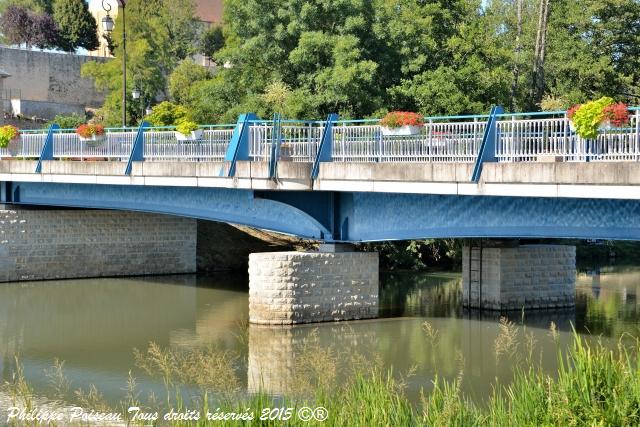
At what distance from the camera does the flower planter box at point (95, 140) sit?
29812 mm

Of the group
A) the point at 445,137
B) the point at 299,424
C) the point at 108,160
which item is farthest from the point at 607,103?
the point at 108,160

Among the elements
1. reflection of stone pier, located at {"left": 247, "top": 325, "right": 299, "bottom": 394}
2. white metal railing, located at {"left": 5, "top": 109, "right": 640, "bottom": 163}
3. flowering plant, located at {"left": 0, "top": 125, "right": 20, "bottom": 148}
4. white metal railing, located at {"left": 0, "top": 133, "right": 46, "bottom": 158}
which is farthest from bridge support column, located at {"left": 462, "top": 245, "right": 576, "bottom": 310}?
Result: flowering plant, located at {"left": 0, "top": 125, "right": 20, "bottom": 148}

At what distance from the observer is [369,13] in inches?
1563

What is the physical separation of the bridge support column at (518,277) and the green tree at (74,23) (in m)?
56.0

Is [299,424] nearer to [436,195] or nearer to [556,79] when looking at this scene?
[436,195]

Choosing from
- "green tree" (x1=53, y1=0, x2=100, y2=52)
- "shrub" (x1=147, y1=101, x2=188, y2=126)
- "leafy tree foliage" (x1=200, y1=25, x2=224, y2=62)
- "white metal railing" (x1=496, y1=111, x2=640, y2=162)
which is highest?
"green tree" (x1=53, y1=0, x2=100, y2=52)

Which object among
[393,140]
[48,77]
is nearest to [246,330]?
[393,140]

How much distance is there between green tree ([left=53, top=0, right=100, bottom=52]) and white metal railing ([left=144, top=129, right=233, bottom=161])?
52.2 m

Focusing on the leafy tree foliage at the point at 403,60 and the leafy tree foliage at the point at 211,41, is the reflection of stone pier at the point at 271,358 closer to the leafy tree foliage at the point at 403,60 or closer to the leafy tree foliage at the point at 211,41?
the leafy tree foliage at the point at 403,60

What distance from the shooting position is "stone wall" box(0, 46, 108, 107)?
6938 cm

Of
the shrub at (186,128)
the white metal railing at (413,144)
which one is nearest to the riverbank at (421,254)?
the shrub at (186,128)

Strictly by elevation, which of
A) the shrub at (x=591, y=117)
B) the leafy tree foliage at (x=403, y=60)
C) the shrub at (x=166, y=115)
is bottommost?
the shrub at (x=591, y=117)

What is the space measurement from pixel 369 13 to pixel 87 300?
16.1 meters

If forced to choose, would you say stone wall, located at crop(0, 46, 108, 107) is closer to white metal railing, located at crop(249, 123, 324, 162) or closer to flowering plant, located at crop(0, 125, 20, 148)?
flowering plant, located at crop(0, 125, 20, 148)
